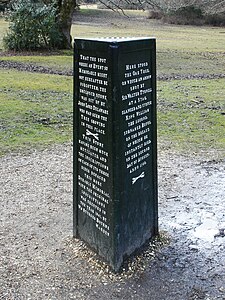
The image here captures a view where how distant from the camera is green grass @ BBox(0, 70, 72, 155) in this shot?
7.30 m

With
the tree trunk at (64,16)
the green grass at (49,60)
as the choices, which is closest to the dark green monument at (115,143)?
the green grass at (49,60)

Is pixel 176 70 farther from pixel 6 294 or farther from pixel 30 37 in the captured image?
pixel 6 294

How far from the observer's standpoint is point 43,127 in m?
7.96

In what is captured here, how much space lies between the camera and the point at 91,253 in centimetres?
378

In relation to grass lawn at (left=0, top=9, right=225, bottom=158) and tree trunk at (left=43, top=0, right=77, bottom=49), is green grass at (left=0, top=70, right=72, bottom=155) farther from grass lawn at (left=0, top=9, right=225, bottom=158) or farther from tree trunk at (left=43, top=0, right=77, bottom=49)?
tree trunk at (left=43, top=0, right=77, bottom=49)

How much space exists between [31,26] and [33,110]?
983 cm

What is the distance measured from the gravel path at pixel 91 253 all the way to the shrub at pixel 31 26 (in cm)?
1318

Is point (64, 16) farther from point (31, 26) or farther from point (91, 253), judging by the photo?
point (91, 253)

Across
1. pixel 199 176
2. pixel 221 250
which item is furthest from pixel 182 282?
pixel 199 176

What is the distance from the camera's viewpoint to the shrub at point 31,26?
58.2 ft

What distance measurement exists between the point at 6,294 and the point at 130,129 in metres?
1.50

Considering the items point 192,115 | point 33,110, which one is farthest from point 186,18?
point 33,110

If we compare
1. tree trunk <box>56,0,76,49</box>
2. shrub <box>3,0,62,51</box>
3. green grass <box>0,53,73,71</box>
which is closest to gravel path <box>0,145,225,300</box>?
green grass <box>0,53,73,71</box>

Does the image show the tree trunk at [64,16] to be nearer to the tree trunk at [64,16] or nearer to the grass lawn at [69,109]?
the tree trunk at [64,16]
